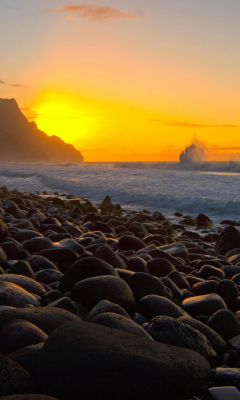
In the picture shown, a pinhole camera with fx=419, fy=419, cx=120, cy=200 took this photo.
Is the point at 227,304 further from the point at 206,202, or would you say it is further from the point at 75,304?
the point at 206,202

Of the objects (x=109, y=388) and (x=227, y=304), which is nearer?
(x=109, y=388)

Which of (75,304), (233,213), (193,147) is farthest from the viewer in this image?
(193,147)

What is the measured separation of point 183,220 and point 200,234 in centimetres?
149

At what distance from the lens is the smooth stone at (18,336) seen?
209cm

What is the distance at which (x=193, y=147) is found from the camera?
44.7 m

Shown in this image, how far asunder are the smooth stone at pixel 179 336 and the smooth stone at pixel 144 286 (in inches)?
28.0

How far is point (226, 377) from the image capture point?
7.34 ft

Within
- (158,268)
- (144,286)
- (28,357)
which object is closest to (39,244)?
(158,268)

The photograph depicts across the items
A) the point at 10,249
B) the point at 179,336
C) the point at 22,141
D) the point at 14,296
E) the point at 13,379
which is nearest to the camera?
the point at 13,379

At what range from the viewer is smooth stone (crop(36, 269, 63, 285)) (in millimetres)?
3566

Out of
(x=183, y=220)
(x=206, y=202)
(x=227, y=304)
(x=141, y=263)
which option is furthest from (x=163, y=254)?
(x=206, y=202)

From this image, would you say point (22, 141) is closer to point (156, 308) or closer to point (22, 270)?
point (22, 270)

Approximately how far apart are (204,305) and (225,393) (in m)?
1.13

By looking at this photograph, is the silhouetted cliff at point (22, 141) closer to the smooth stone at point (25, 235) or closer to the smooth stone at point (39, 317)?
the smooth stone at point (25, 235)
